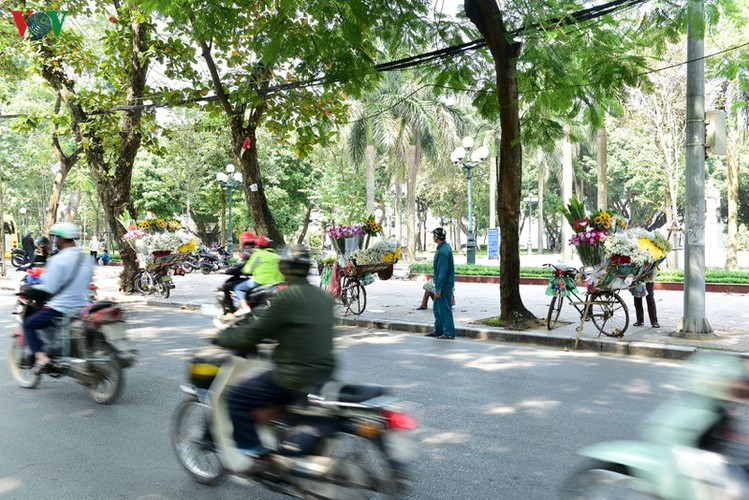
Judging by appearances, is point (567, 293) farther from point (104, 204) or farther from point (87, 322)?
point (104, 204)

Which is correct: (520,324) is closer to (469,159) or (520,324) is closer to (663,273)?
(663,273)

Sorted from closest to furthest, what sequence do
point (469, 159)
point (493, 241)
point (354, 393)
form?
point (354, 393), point (469, 159), point (493, 241)

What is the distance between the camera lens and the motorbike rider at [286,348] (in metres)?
3.51

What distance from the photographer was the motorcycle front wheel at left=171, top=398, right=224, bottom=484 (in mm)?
4113

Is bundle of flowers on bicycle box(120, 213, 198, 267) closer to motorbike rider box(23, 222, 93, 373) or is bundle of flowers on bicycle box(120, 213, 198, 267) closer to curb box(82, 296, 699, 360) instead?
curb box(82, 296, 699, 360)

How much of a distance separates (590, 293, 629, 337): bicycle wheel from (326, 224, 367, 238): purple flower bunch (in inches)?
190

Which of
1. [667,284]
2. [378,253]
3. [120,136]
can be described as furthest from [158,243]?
[667,284]

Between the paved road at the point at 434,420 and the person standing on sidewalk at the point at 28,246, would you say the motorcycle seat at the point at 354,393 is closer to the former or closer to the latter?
the paved road at the point at 434,420

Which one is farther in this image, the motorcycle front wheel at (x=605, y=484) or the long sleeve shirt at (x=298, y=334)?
the long sleeve shirt at (x=298, y=334)

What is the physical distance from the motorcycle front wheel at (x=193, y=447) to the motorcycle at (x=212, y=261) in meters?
23.7

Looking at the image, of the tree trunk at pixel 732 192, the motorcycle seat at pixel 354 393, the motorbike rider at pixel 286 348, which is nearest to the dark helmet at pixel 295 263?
the motorbike rider at pixel 286 348

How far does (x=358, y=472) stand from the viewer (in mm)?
3342

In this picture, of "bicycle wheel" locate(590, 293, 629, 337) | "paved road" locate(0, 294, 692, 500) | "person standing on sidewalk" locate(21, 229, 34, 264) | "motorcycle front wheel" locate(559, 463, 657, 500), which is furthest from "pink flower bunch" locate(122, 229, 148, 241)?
"motorcycle front wheel" locate(559, 463, 657, 500)

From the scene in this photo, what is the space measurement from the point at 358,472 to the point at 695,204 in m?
8.00
